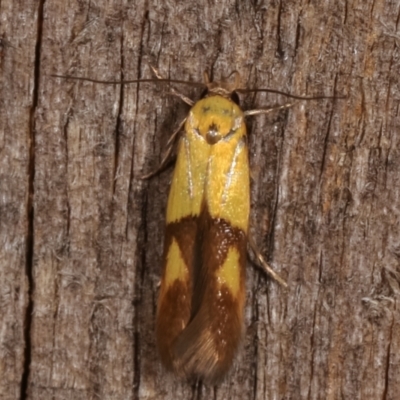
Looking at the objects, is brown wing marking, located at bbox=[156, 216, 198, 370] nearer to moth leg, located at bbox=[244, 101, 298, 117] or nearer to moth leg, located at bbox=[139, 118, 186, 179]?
moth leg, located at bbox=[139, 118, 186, 179]

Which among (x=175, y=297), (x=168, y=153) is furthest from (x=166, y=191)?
(x=175, y=297)

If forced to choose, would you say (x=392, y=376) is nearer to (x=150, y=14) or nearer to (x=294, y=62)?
(x=294, y=62)

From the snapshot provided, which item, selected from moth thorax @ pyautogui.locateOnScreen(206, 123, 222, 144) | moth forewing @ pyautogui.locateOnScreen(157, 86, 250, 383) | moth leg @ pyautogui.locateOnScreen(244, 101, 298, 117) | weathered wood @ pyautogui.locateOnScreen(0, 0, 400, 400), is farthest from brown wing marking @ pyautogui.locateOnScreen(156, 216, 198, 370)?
moth leg @ pyautogui.locateOnScreen(244, 101, 298, 117)

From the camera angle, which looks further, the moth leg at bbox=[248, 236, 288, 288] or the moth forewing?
the moth leg at bbox=[248, 236, 288, 288]

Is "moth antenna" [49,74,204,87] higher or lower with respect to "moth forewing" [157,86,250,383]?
higher

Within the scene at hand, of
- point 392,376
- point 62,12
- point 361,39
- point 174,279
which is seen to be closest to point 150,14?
point 62,12

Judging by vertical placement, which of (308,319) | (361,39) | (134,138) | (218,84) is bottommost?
(308,319)
